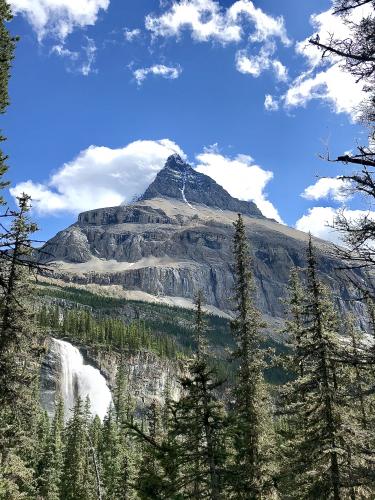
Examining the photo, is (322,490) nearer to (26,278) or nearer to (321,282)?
(321,282)

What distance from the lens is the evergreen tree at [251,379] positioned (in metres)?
20.7

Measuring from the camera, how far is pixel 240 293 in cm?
2381

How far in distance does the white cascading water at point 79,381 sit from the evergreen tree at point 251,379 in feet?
312

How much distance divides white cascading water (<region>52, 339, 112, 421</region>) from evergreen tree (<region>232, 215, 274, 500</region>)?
9512 cm

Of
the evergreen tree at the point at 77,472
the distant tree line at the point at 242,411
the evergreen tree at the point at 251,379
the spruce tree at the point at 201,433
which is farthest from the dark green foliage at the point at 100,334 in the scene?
the spruce tree at the point at 201,433

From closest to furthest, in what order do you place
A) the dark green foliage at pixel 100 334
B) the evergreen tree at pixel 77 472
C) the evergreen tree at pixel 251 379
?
the evergreen tree at pixel 251 379 < the evergreen tree at pixel 77 472 < the dark green foliage at pixel 100 334

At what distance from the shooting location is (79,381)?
379 ft

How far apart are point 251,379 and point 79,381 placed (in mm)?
102260

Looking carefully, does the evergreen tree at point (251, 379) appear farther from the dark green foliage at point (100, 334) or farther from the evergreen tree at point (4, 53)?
the dark green foliage at point (100, 334)

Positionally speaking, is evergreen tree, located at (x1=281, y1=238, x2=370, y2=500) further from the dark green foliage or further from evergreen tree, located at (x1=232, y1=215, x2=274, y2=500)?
the dark green foliage

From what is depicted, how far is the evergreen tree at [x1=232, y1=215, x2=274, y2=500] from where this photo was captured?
814 inches

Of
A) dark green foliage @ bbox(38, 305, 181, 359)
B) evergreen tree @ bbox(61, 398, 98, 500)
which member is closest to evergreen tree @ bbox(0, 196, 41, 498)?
evergreen tree @ bbox(61, 398, 98, 500)

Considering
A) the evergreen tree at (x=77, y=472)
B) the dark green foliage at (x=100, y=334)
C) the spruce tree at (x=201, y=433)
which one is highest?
the dark green foliage at (x=100, y=334)

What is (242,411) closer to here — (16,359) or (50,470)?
(16,359)
